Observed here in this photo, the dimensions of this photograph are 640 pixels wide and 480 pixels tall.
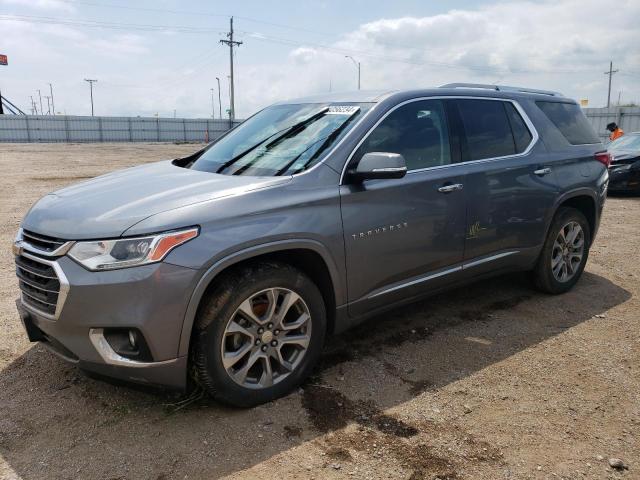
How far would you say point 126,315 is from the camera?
8.63ft

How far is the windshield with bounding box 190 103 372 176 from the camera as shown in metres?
3.40

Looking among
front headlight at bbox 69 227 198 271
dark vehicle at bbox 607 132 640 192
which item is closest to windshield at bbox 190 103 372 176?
front headlight at bbox 69 227 198 271

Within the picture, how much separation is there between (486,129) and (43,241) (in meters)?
3.26

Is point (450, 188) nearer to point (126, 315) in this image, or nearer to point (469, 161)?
point (469, 161)

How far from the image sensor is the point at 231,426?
2957 mm

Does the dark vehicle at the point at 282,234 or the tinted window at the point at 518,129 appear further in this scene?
the tinted window at the point at 518,129

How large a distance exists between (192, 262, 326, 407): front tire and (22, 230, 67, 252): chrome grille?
81 centimetres

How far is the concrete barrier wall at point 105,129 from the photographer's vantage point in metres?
Result: 47.6

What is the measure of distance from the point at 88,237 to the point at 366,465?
179 centimetres

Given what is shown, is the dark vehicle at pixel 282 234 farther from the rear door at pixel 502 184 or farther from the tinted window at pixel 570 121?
the tinted window at pixel 570 121

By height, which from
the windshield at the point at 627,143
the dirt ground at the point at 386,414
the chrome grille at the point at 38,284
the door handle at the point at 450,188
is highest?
the windshield at the point at 627,143

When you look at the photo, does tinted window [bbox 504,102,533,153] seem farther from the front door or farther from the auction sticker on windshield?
the auction sticker on windshield

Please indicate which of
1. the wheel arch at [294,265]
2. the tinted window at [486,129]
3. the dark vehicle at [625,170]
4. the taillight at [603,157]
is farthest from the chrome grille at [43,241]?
the dark vehicle at [625,170]

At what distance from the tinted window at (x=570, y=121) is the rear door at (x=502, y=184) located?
398mm
